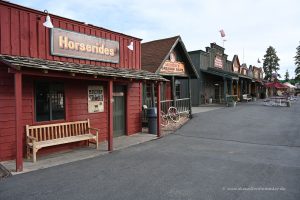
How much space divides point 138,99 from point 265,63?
71120 millimetres

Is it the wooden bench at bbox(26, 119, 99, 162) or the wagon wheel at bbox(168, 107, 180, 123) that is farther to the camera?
the wagon wheel at bbox(168, 107, 180, 123)

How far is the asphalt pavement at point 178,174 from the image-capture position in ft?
16.3

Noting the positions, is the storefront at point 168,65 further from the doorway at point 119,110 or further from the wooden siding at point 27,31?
the wooden siding at point 27,31

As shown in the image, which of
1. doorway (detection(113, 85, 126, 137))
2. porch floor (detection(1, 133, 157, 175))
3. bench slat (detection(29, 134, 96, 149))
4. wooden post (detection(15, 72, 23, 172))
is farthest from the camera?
doorway (detection(113, 85, 126, 137))

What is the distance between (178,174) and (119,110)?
227 inches

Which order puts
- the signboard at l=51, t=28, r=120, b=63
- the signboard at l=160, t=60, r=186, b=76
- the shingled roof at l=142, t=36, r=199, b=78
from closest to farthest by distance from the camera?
the signboard at l=51, t=28, r=120, b=63 → the shingled roof at l=142, t=36, r=199, b=78 → the signboard at l=160, t=60, r=186, b=76

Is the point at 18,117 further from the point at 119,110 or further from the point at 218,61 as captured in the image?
the point at 218,61

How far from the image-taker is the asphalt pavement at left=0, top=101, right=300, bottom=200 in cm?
497

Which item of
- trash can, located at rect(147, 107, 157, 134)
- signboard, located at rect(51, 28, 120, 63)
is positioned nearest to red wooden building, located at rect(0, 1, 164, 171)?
signboard, located at rect(51, 28, 120, 63)

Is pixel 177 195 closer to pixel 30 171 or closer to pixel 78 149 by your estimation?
pixel 30 171

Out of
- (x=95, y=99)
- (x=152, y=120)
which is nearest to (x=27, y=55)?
(x=95, y=99)

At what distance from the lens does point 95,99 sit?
998 cm

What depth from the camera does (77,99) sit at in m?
9.20

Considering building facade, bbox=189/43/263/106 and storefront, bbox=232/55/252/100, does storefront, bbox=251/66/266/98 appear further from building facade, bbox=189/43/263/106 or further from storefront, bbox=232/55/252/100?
building facade, bbox=189/43/263/106
